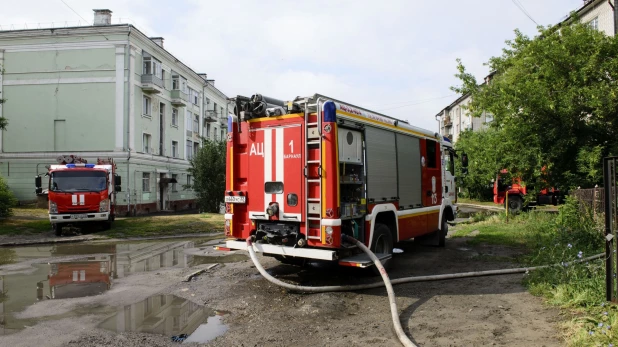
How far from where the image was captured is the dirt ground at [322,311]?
16.1 ft

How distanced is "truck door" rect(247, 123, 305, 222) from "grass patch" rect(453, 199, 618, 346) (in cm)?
393

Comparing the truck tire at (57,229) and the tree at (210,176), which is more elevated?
the tree at (210,176)

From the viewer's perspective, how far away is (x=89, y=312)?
6.05m

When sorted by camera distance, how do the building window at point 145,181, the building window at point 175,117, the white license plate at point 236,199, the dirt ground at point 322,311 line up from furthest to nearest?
the building window at point 175,117 → the building window at point 145,181 → the white license plate at point 236,199 → the dirt ground at point 322,311

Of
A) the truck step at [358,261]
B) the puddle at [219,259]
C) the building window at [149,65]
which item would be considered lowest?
the puddle at [219,259]

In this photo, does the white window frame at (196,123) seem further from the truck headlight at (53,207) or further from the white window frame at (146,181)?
the truck headlight at (53,207)

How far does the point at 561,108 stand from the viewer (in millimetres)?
14148

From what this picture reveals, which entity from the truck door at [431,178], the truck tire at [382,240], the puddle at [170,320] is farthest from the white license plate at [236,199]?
the truck door at [431,178]

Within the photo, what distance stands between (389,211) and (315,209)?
208 centimetres

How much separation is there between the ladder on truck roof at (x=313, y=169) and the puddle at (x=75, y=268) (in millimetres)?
3837

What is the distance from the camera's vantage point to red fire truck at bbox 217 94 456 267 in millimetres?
6730

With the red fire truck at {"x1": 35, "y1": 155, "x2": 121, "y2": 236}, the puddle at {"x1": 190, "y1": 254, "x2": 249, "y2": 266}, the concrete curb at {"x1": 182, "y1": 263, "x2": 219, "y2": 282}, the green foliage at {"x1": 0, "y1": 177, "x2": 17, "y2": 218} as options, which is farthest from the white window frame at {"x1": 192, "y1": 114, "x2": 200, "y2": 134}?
the concrete curb at {"x1": 182, "y1": 263, "x2": 219, "y2": 282}

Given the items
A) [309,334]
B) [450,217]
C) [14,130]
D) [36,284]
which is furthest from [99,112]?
[309,334]

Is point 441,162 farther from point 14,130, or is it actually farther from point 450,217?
point 14,130
